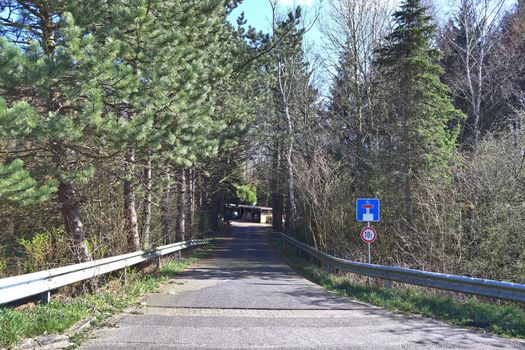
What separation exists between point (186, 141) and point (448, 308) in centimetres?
664

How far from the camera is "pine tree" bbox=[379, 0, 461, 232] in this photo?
1802cm

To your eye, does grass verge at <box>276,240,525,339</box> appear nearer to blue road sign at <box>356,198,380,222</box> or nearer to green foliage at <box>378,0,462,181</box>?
blue road sign at <box>356,198,380,222</box>

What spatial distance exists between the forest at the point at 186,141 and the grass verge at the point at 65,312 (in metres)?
1.75

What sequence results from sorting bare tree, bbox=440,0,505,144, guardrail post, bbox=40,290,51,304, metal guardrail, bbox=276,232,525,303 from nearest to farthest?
1. guardrail post, bbox=40,290,51,304
2. metal guardrail, bbox=276,232,525,303
3. bare tree, bbox=440,0,505,144

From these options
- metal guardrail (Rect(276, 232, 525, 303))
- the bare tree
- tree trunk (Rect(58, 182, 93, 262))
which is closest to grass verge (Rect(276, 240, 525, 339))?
metal guardrail (Rect(276, 232, 525, 303))

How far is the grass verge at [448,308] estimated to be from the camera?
7.99m

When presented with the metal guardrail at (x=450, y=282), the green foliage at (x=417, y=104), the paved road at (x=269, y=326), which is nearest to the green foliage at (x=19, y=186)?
the paved road at (x=269, y=326)

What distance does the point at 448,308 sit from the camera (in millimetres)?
9367

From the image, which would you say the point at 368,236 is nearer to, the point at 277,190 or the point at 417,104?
the point at 417,104

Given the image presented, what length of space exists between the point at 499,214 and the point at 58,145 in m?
11.7

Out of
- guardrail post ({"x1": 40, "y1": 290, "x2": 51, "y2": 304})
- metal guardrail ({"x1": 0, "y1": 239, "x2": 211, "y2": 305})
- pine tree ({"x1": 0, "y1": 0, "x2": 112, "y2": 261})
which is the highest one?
pine tree ({"x1": 0, "y1": 0, "x2": 112, "y2": 261})

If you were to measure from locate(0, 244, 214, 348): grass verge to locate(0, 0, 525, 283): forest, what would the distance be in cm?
175

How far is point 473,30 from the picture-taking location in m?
29.9

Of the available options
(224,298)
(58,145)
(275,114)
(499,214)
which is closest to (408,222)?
(499,214)
